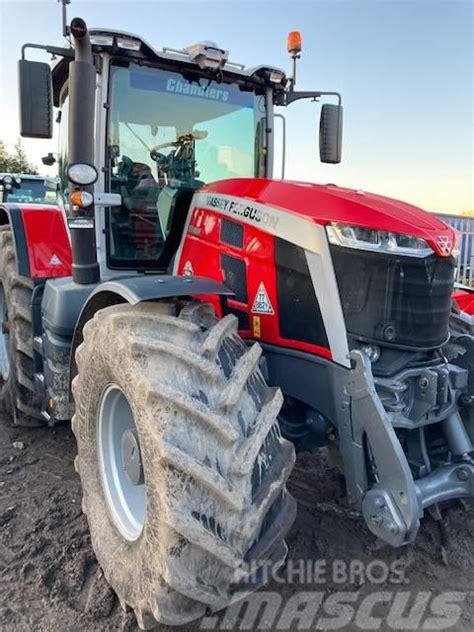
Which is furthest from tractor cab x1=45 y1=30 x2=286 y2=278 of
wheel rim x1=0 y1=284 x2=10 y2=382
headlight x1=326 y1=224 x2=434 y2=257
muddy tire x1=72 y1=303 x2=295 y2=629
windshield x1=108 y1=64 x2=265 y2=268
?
wheel rim x1=0 y1=284 x2=10 y2=382

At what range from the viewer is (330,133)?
350cm

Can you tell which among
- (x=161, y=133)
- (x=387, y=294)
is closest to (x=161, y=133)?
(x=161, y=133)

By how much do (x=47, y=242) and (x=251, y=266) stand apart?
1.67 m

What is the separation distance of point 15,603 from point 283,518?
4.03ft

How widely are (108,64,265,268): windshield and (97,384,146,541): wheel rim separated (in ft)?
3.79

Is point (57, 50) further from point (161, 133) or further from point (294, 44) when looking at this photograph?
point (294, 44)

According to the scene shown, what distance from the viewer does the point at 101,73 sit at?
298 cm

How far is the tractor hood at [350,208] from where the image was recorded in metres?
2.21

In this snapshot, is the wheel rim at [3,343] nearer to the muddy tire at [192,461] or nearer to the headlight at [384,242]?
the muddy tire at [192,461]

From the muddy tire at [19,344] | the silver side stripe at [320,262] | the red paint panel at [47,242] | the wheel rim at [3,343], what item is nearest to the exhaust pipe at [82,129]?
the red paint panel at [47,242]

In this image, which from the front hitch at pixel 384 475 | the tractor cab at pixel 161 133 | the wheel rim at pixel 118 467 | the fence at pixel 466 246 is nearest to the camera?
the front hitch at pixel 384 475

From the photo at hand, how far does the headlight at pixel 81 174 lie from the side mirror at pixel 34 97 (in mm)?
229

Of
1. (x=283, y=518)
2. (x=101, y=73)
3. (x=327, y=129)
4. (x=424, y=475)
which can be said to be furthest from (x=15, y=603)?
(x=327, y=129)

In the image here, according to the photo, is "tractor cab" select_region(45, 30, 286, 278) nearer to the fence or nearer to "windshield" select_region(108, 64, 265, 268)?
"windshield" select_region(108, 64, 265, 268)
